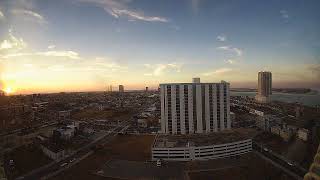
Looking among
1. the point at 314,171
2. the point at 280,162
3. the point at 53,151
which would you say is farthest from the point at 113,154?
the point at 314,171

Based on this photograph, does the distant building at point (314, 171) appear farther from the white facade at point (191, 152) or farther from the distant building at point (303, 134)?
the distant building at point (303, 134)

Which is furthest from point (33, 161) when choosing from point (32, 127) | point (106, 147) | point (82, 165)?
point (32, 127)

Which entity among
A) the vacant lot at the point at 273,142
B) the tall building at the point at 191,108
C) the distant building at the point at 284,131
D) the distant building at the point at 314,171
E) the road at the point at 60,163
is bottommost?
the road at the point at 60,163

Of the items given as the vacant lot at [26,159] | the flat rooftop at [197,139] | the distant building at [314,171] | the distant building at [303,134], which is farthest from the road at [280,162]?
the distant building at [314,171]

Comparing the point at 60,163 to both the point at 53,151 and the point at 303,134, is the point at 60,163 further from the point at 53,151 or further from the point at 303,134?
the point at 303,134

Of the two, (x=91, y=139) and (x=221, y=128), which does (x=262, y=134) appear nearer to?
(x=221, y=128)

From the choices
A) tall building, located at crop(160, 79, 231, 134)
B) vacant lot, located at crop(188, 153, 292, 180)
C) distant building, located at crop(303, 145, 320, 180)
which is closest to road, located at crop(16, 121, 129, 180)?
tall building, located at crop(160, 79, 231, 134)
